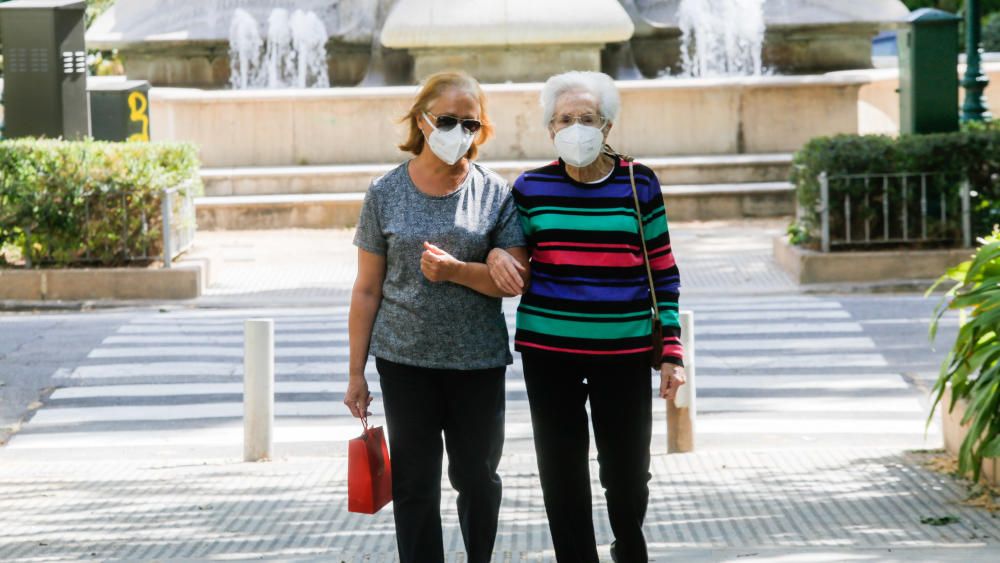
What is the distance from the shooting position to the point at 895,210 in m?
16.1

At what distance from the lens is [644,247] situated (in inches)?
206

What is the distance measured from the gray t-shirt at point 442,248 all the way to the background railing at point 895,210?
1108 centimetres

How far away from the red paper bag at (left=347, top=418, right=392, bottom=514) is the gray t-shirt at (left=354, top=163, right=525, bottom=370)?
330 millimetres

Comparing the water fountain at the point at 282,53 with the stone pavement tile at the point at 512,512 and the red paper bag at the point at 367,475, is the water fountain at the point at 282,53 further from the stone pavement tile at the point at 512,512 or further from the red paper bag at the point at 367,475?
the red paper bag at the point at 367,475

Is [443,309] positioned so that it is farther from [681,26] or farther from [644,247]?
[681,26]

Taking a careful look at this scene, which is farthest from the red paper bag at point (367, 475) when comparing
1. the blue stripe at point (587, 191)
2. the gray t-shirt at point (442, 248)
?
the blue stripe at point (587, 191)

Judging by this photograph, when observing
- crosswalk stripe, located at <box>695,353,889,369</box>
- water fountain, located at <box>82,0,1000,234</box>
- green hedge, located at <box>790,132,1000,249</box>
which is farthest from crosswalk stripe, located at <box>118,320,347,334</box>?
water fountain, located at <box>82,0,1000,234</box>

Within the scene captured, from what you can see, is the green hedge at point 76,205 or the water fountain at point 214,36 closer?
the green hedge at point 76,205

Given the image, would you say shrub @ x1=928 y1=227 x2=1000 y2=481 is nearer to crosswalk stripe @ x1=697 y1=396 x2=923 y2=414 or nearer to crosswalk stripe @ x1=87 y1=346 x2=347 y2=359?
crosswalk stripe @ x1=697 y1=396 x2=923 y2=414

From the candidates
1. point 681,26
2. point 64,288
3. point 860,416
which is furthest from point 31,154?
point 681,26

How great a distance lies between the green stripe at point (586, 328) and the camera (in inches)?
204

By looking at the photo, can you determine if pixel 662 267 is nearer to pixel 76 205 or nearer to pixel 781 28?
pixel 76 205

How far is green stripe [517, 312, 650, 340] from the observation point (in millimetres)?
5176

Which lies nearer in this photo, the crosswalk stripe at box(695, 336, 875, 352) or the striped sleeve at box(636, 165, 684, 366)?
the striped sleeve at box(636, 165, 684, 366)
